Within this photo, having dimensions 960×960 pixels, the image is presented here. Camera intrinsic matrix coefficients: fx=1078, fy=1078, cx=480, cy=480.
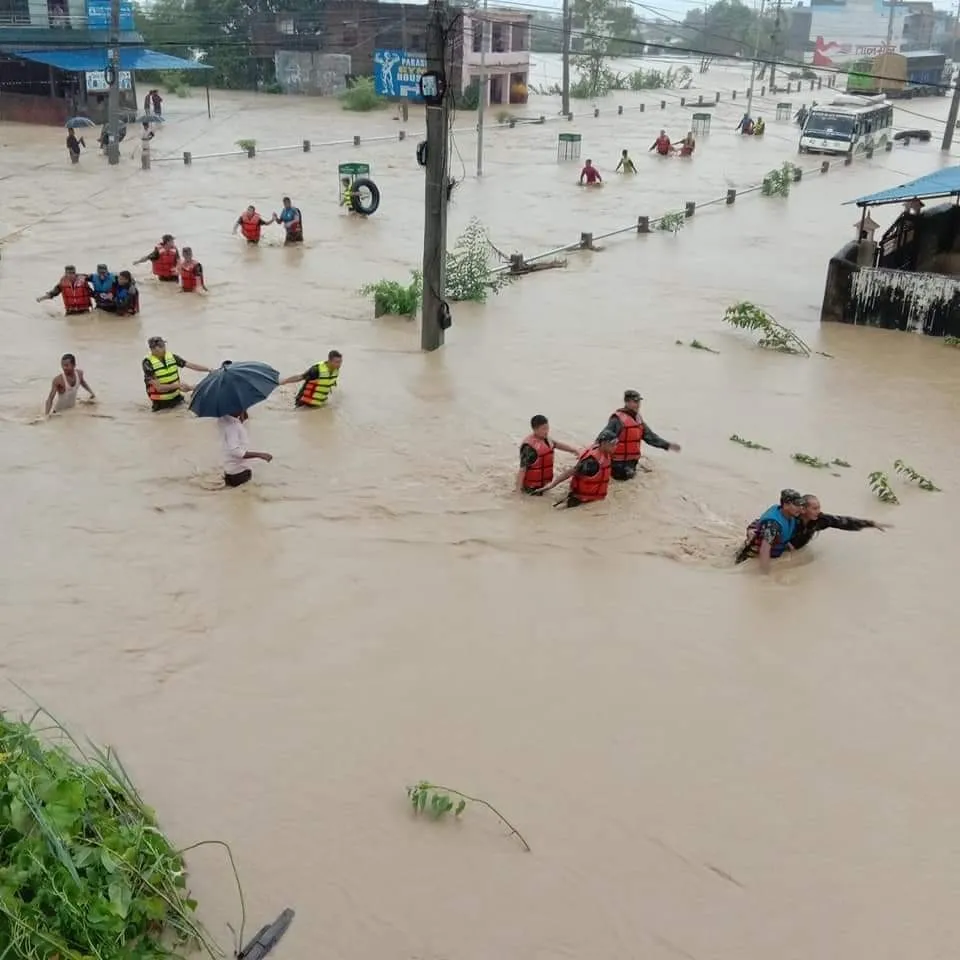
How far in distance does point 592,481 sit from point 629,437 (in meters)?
0.69

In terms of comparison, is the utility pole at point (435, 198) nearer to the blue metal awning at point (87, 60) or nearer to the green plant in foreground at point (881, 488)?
the green plant in foreground at point (881, 488)

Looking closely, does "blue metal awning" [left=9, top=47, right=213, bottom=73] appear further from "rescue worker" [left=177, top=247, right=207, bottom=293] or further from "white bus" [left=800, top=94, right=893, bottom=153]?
"rescue worker" [left=177, top=247, right=207, bottom=293]

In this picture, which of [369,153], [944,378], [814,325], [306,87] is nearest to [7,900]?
[944,378]

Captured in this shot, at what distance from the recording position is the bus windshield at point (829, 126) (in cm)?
3975

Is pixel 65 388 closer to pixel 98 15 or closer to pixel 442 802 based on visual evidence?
pixel 442 802

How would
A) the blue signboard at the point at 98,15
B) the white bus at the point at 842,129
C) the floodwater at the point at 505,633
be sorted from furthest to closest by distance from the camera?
the blue signboard at the point at 98,15, the white bus at the point at 842,129, the floodwater at the point at 505,633

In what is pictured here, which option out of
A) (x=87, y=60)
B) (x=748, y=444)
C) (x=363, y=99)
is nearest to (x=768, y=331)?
(x=748, y=444)

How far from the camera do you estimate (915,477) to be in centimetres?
1111

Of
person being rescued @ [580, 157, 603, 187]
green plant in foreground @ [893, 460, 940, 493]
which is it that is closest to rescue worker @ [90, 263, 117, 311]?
green plant in foreground @ [893, 460, 940, 493]

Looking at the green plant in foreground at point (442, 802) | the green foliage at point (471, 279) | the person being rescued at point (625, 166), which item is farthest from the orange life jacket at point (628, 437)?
the person being rescued at point (625, 166)

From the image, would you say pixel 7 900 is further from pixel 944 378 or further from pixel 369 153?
pixel 369 153

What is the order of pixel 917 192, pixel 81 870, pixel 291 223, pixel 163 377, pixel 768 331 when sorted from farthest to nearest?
pixel 291 223 < pixel 917 192 < pixel 768 331 < pixel 163 377 < pixel 81 870

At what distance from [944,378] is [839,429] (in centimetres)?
301

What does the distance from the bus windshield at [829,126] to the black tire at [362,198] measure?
22248mm
